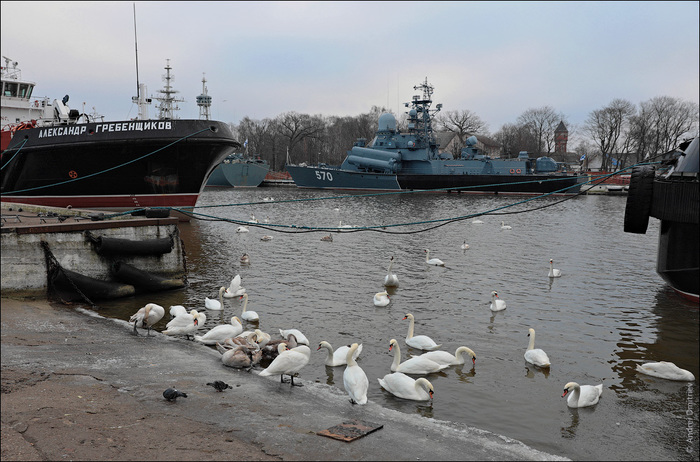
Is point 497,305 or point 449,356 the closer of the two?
point 449,356

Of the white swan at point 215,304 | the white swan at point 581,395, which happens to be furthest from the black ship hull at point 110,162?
the white swan at point 581,395

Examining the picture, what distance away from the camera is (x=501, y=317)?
438 inches

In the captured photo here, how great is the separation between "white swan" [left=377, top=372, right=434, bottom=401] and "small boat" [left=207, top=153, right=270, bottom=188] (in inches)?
2571

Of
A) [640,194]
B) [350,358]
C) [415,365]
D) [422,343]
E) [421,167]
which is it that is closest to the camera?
[350,358]

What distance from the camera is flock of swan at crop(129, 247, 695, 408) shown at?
7.04 metres

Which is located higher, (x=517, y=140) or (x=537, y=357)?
(x=517, y=140)

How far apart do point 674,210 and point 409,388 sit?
18.8 ft

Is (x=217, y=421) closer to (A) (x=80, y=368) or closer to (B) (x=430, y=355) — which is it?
(A) (x=80, y=368)

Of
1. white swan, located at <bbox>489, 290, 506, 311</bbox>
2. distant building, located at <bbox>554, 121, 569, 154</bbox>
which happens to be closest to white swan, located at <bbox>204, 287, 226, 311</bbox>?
white swan, located at <bbox>489, 290, 506, 311</bbox>

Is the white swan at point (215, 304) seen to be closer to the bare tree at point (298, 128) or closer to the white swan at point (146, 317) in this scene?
the white swan at point (146, 317)

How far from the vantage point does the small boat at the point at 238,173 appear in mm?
70562

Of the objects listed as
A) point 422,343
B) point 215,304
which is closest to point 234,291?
point 215,304

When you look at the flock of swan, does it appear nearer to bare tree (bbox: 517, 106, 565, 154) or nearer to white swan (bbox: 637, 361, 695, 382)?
white swan (bbox: 637, 361, 695, 382)

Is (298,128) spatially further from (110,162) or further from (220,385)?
(220,385)
